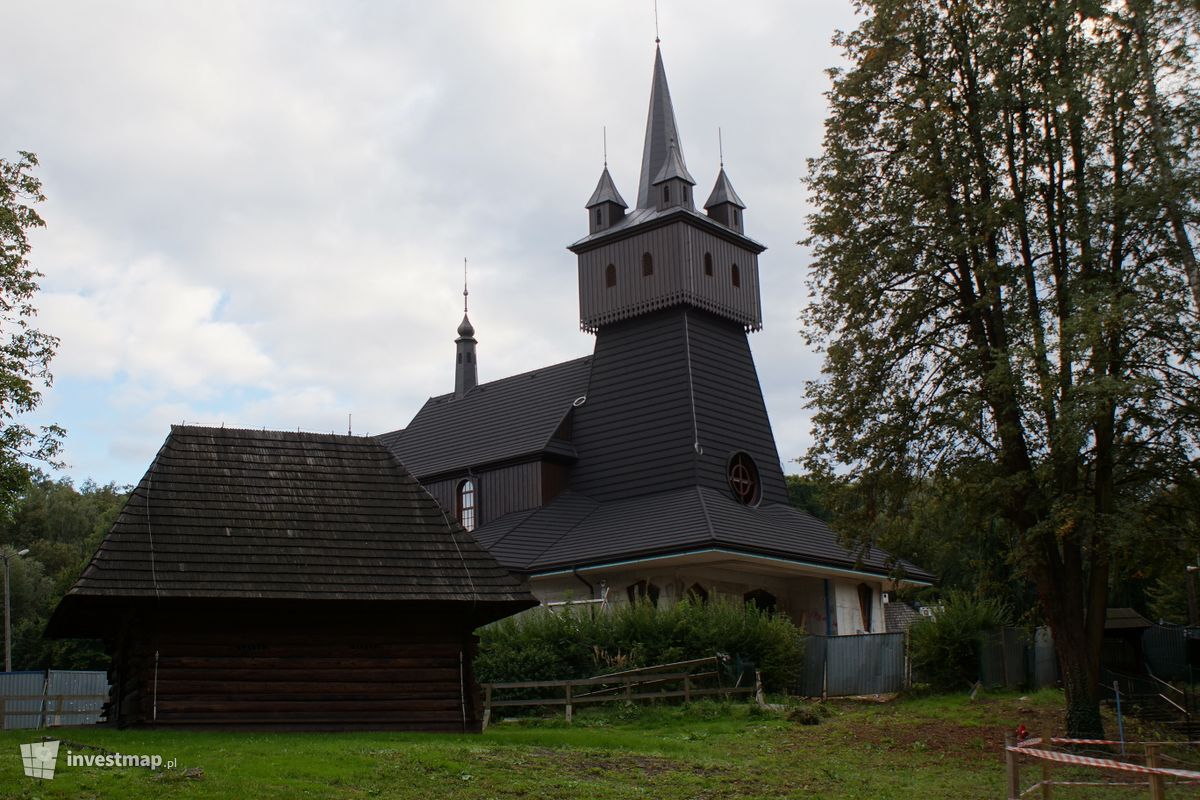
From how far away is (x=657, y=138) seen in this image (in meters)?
44.2

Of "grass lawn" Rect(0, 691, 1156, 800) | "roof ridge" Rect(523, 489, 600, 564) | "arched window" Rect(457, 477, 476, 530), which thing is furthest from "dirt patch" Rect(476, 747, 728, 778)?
"arched window" Rect(457, 477, 476, 530)

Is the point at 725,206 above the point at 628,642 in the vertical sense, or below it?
above

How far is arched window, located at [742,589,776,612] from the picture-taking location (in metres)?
37.7

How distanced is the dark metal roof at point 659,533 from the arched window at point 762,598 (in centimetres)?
198

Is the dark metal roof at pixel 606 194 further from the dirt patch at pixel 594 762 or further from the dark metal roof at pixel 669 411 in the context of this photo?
the dirt patch at pixel 594 762

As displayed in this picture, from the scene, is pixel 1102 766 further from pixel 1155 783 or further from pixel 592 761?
pixel 592 761

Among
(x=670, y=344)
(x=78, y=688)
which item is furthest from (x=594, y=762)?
(x=78, y=688)

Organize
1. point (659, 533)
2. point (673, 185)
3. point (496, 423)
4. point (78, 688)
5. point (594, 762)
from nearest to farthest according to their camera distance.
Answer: point (594, 762)
point (659, 533)
point (78, 688)
point (673, 185)
point (496, 423)

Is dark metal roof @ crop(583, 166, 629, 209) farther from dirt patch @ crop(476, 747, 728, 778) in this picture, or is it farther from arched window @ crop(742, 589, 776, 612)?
dirt patch @ crop(476, 747, 728, 778)

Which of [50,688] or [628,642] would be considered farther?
[50,688]

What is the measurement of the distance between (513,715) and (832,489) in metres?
8.11

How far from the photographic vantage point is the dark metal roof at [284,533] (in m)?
21.2

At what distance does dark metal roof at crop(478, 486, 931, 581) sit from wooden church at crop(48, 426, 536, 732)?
37.9 feet

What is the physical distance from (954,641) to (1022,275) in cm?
1046
